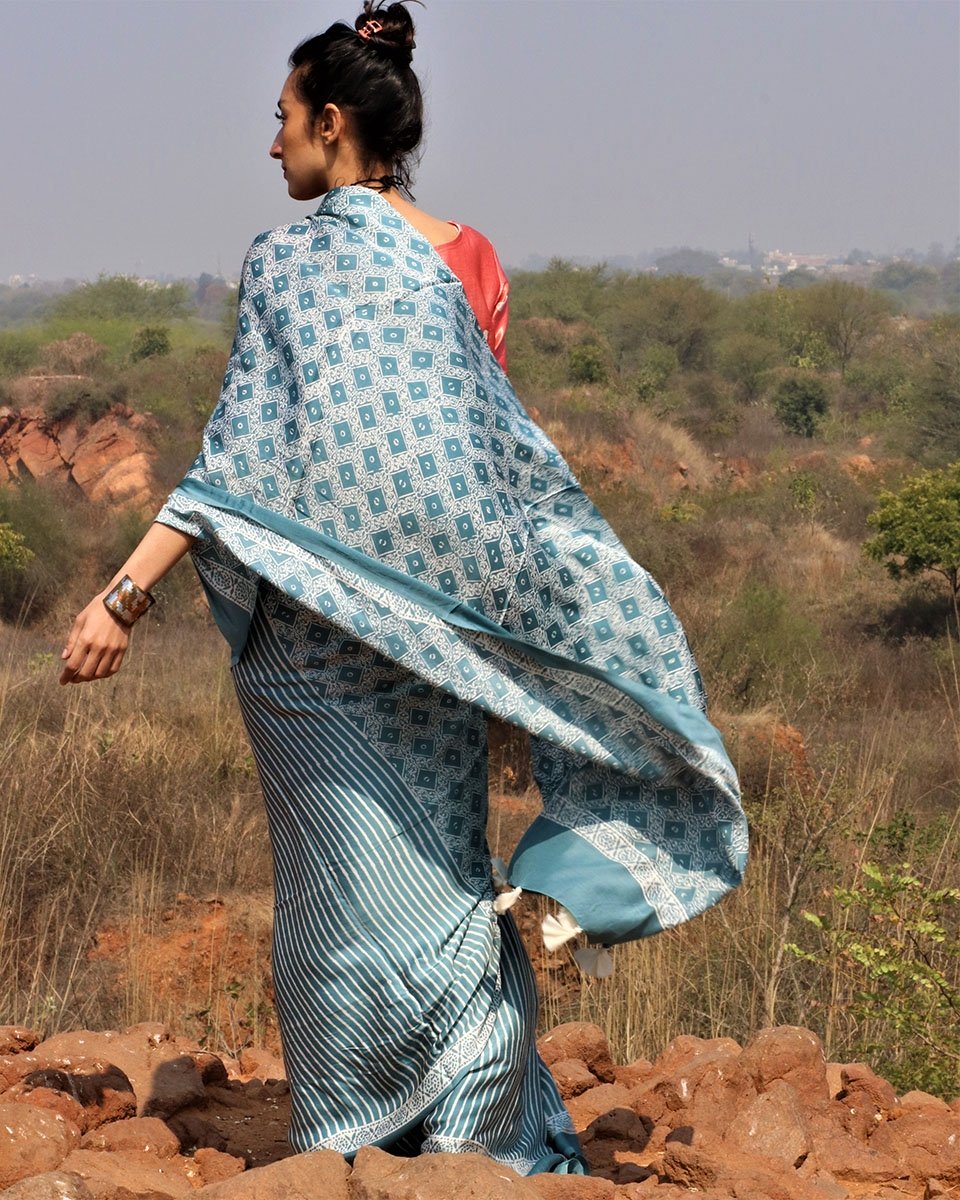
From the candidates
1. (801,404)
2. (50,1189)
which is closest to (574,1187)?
(50,1189)

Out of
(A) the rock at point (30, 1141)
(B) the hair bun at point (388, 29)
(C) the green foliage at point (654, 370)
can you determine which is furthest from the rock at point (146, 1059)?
(C) the green foliage at point (654, 370)

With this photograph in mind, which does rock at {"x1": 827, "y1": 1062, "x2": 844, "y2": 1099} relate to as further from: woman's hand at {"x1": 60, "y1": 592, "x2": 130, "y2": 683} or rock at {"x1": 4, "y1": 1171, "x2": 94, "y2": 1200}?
woman's hand at {"x1": 60, "y1": 592, "x2": 130, "y2": 683}

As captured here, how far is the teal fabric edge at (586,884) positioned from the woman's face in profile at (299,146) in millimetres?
1070

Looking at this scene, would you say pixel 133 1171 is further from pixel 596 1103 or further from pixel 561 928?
pixel 596 1103

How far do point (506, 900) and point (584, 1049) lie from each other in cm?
104

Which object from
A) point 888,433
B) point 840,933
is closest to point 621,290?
point 888,433

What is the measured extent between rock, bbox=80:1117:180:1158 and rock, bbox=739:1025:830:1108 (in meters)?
1.08

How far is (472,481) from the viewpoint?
219 centimetres

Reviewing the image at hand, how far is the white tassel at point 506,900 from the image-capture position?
2221mm

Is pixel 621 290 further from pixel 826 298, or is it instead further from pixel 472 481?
pixel 472 481

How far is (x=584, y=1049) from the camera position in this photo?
10.2 ft

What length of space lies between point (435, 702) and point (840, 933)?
1.42m

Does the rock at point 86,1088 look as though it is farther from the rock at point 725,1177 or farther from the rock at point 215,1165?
the rock at point 725,1177

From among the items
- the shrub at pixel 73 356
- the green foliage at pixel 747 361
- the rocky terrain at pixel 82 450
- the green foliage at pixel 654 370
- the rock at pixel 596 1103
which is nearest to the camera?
the rock at pixel 596 1103
